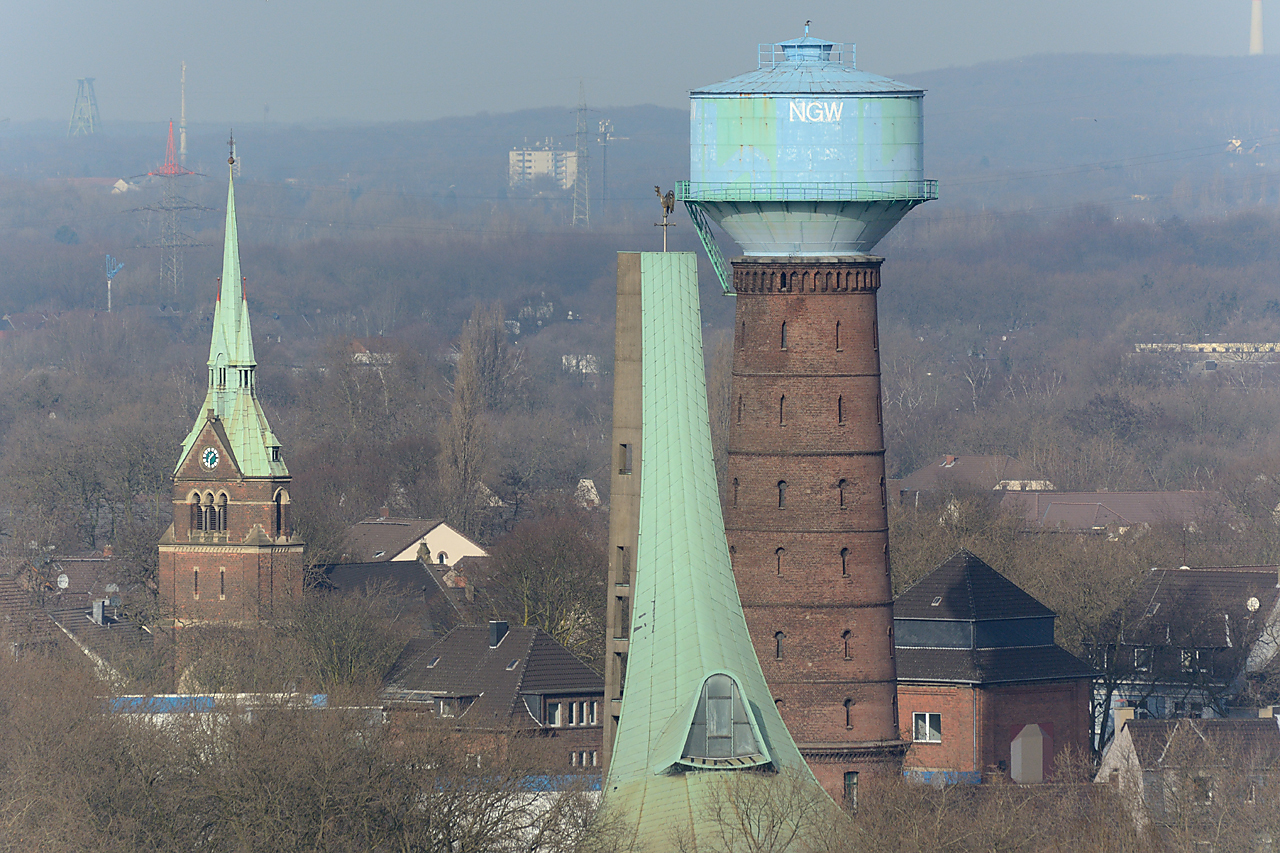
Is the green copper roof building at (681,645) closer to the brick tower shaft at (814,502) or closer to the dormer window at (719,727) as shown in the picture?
the dormer window at (719,727)

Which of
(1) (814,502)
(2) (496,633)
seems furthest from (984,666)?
(1) (814,502)

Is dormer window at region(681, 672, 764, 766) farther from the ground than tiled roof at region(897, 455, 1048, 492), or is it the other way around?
tiled roof at region(897, 455, 1048, 492)

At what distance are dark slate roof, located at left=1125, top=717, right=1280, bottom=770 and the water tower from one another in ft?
32.2

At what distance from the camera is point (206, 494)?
313ft

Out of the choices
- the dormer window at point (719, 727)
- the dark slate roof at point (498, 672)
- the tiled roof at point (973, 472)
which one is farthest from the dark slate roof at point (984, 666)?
the tiled roof at point (973, 472)

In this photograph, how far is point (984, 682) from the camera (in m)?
71.1

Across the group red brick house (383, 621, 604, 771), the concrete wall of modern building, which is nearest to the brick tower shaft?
the concrete wall of modern building

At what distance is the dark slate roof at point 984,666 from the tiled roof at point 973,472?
80.4 meters

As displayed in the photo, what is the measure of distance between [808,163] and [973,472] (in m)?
114

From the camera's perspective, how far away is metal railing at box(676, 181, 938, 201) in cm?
5431

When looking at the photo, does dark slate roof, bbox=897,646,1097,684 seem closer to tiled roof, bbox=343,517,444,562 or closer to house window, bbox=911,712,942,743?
house window, bbox=911,712,942,743

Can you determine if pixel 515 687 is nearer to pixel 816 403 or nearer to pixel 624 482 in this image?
pixel 816 403

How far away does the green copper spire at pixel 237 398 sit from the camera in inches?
3757

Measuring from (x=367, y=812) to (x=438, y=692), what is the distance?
29117 mm
